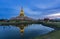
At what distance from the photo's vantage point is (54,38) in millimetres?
29531

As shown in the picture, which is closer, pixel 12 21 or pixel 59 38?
pixel 59 38

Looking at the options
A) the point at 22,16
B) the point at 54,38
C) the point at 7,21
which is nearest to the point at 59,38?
the point at 54,38

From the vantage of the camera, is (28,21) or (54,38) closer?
(54,38)

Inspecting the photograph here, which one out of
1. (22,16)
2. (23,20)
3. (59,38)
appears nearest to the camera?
(59,38)

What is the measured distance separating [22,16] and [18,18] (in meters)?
4.85

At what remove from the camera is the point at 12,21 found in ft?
582

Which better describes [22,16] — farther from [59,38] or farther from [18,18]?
[59,38]

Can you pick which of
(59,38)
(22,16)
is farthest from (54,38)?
(22,16)

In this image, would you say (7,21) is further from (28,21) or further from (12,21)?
(28,21)

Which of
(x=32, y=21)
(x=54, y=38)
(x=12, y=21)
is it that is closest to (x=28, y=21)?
(x=32, y=21)

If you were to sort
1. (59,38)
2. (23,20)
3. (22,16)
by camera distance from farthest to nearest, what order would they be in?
(23,20), (22,16), (59,38)

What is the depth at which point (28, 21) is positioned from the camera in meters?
187

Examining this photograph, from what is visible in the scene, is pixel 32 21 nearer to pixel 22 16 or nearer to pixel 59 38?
pixel 22 16

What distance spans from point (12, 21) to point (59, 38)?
150 meters
